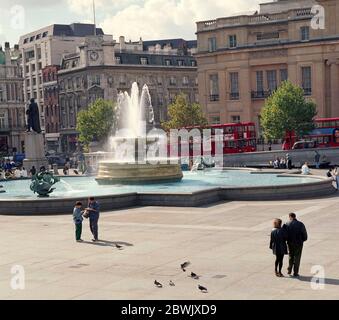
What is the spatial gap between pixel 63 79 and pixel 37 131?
52.5 m

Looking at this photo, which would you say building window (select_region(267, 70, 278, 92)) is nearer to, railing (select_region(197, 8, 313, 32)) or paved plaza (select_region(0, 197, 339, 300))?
railing (select_region(197, 8, 313, 32))

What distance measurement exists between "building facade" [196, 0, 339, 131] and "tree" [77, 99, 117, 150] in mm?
12796

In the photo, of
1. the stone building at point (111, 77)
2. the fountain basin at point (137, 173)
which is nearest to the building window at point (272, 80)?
the stone building at point (111, 77)

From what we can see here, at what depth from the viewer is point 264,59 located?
258 feet

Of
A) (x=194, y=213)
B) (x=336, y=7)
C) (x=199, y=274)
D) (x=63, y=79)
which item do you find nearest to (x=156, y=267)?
(x=199, y=274)

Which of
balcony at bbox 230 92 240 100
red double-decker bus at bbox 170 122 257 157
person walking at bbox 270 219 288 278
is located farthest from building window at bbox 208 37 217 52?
person walking at bbox 270 219 288 278

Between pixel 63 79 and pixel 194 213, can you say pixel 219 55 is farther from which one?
pixel 194 213

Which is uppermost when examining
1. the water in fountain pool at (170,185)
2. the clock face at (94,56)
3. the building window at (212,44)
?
the clock face at (94,56)

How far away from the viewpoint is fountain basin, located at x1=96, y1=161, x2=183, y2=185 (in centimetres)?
3681

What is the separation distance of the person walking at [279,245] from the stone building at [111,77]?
85460 mm

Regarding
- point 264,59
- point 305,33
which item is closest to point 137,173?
point 305,33

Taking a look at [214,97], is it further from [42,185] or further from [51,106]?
[42,185]

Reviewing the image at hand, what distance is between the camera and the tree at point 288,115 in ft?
221

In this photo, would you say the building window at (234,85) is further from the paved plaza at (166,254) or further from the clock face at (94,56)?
the paved plaza at (166,254)
